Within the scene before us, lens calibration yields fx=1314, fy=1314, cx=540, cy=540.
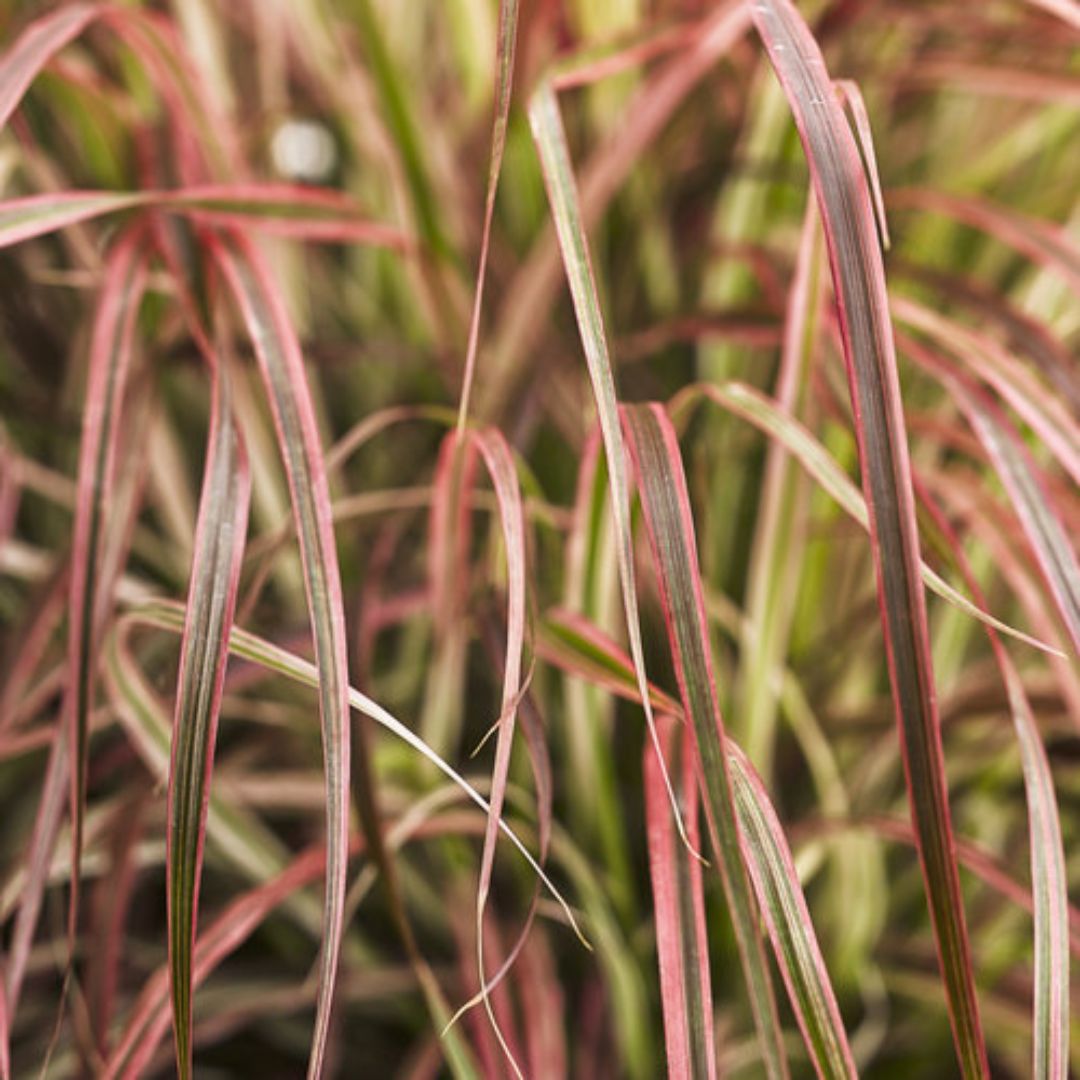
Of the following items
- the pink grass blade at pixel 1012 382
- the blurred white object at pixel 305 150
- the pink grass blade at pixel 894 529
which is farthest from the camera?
the blurred white object at pixel 305 150

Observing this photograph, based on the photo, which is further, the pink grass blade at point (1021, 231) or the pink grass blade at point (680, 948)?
the pink grass blade at point (1021, 231)

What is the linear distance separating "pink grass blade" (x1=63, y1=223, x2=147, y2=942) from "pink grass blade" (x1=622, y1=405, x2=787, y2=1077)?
0.52ft

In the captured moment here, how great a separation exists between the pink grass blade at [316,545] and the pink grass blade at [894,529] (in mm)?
128

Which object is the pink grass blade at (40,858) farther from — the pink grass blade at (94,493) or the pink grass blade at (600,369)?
the pink grass blade at (600,369)

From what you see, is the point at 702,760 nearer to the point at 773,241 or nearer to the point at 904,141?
the point at 773,241

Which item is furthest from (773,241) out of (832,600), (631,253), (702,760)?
(702,760)

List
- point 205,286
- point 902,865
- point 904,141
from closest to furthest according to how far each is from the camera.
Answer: point 205,286
point 902,865
point 904,141

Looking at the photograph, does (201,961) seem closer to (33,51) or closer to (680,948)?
(680,948)

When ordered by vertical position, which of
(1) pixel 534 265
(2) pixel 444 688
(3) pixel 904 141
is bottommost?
(2) pixel 444 688

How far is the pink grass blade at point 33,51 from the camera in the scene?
38 cm

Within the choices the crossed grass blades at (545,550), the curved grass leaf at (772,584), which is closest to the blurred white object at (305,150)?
the crossed grass blades at (545,550)

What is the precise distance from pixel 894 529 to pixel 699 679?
58mm

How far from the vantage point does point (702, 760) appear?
301 mm

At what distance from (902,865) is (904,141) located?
40 cm
